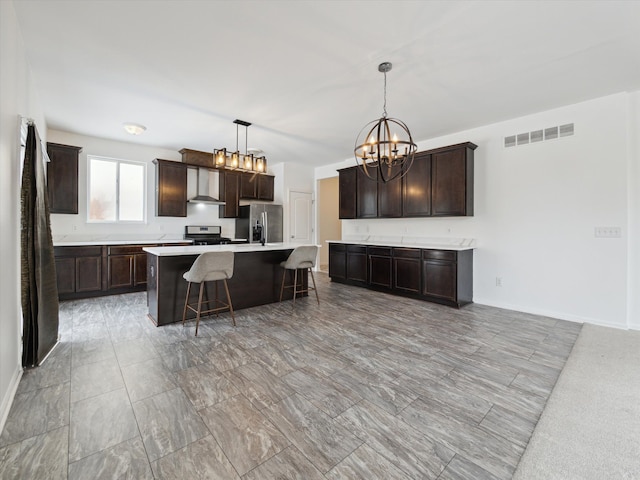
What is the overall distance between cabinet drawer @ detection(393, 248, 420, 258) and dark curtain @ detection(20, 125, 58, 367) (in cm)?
459

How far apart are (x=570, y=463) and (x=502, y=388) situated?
0.70 m

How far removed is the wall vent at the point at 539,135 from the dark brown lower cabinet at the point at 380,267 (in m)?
2.47

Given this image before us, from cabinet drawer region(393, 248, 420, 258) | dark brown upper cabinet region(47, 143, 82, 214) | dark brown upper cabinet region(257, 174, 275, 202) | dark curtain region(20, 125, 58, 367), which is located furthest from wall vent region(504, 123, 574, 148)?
dark brown upper cabinet region(47, 143, 82, 214)

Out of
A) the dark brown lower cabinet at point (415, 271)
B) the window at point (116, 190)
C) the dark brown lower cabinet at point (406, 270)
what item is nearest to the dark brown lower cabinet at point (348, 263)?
the dark brown lower cabinet at point (415, 271)

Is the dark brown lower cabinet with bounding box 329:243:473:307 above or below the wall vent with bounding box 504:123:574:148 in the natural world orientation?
below

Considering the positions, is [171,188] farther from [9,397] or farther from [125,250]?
[9,397]

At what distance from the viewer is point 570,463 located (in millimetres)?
1547

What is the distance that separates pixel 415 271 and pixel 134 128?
512 cm

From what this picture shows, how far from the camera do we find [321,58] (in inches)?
111

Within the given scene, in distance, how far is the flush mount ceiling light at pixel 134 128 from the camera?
15.1 feet

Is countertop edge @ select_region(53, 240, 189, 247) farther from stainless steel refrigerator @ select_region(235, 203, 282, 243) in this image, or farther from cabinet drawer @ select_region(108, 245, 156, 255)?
stainless steel refrigerator @ select_region(235, 203, 282, 243)

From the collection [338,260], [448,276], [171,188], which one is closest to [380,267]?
[338,260]

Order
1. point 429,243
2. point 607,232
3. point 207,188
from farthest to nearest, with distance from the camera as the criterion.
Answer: point 207,188 < point 429,243 < point 607,232

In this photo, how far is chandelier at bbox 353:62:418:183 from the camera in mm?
2738
